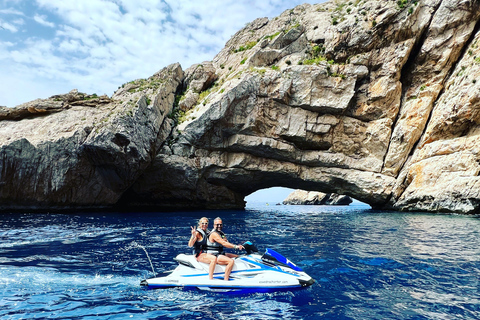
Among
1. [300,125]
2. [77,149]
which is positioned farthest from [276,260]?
[300,125]

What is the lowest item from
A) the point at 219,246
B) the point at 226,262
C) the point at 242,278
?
the point at 242,278

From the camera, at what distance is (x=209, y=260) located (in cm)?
834

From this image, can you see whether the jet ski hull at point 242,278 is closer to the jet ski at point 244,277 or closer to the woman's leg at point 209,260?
the jet ski at point 244,277

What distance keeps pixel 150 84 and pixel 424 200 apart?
100ft

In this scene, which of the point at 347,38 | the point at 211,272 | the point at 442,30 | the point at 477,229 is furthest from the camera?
the point at 347,38

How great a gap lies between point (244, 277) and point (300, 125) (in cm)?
2581

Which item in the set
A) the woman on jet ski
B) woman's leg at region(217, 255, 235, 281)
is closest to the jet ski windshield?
woman's leg at region(217, 255, 235, 281)

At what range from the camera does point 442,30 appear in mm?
29859

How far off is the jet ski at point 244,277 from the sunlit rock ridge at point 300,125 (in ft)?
70.0

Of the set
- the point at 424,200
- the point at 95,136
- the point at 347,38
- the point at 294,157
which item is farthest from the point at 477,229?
the point at 95,136

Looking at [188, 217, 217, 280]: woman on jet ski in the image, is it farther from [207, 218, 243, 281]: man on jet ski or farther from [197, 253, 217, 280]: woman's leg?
[207, 218, 243, 281]: man on jet ski

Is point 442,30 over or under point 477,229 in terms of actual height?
over

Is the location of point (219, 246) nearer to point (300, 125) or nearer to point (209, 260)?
point (209, 260)

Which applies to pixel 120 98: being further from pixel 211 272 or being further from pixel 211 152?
pixel 211 272
